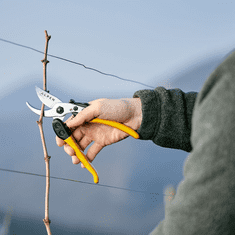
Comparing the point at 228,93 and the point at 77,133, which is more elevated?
the point at 228,93

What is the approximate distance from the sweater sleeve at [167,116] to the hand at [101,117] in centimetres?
4

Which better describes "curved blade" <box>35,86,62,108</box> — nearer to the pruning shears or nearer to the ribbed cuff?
the pruning shears

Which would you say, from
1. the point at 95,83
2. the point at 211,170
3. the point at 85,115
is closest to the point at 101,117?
the point at 85,115

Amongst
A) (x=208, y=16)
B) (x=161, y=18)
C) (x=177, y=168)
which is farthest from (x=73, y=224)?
(x=208, y=16)

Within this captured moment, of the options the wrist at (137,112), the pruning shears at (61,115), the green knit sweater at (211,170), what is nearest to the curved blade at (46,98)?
the pruning shears at (61,115)

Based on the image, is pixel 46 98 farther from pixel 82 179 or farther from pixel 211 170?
pixel 211 170

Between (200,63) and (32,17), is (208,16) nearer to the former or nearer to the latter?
(200,63)

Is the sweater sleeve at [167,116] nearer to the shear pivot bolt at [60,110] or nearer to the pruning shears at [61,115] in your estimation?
the pruning shears at [61,115]

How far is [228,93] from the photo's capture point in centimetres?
17

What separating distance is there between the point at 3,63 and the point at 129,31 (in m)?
0.36

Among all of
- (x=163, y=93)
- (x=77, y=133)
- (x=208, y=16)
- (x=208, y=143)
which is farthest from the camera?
(x=208, y=16)

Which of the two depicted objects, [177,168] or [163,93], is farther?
[177,168]

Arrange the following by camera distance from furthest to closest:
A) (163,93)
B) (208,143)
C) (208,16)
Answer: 1. (208,16)
2. (163,93)
3. (208,143)

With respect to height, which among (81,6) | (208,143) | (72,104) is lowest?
(72,104)
